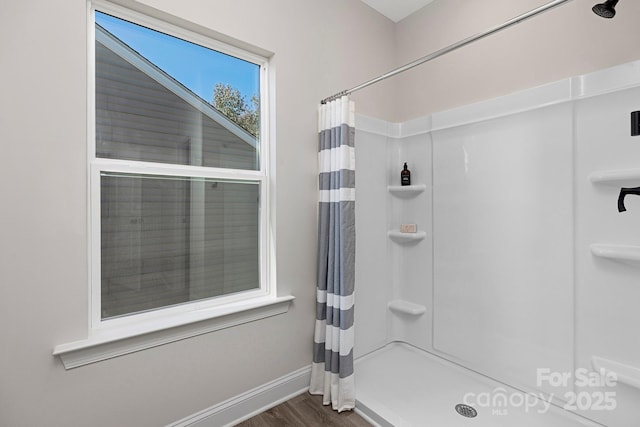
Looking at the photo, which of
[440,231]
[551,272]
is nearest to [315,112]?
[440,231]

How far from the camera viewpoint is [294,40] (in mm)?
1954

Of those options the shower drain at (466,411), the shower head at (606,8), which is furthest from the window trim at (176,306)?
the shower head at (606,8)

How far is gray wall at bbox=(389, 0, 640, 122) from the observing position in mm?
1618

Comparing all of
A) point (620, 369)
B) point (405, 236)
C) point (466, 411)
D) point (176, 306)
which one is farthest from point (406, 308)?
point (176, 306)

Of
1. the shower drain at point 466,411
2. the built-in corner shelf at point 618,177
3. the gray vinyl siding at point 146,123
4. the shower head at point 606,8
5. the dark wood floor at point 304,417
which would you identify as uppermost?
the shower head at point 606,8

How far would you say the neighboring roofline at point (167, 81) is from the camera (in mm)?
1465

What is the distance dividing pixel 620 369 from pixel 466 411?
30.6 inches

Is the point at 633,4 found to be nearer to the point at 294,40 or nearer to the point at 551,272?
the point at 551,272

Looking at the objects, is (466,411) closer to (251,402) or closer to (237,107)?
(251,402)

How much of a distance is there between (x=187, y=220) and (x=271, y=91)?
929 mm

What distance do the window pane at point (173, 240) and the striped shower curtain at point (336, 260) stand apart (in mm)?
436

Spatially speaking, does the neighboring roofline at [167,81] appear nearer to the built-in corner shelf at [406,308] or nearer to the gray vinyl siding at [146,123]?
the gray vinyl siding at [146,123]

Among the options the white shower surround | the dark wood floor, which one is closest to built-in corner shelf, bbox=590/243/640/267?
the white shower surround

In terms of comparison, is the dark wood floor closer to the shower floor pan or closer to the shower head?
the shower floor pan
